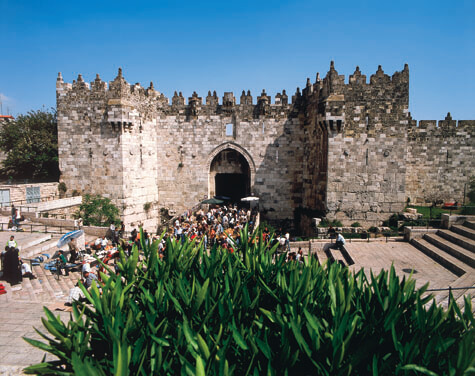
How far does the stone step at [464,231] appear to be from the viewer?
11.9 meters

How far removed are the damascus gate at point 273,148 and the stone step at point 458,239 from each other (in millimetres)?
3555

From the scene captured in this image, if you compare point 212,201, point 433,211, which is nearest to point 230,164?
point 212,201

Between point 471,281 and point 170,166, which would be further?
point 170,166

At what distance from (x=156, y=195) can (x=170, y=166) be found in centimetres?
218

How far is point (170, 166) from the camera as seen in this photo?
2152cm

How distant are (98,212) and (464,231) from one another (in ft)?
57.1

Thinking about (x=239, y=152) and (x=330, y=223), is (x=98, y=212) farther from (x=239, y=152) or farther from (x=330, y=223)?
(x=330, y=223)

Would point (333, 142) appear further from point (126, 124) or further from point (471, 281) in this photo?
point (126, 124)

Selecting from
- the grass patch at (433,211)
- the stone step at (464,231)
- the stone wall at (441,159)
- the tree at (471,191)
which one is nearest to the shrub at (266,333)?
the stone step at (464,231)

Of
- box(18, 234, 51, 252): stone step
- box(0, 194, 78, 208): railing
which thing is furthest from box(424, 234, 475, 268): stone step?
box(0, 194, 78, 208): railing

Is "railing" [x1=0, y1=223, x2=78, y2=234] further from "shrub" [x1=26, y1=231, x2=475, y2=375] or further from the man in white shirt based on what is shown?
the man in white shirt

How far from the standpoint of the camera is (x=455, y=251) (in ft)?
35.9

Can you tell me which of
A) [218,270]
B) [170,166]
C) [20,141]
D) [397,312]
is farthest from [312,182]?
[20,141]

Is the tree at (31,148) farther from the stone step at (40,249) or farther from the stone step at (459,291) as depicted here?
the stone step at (459,291)
